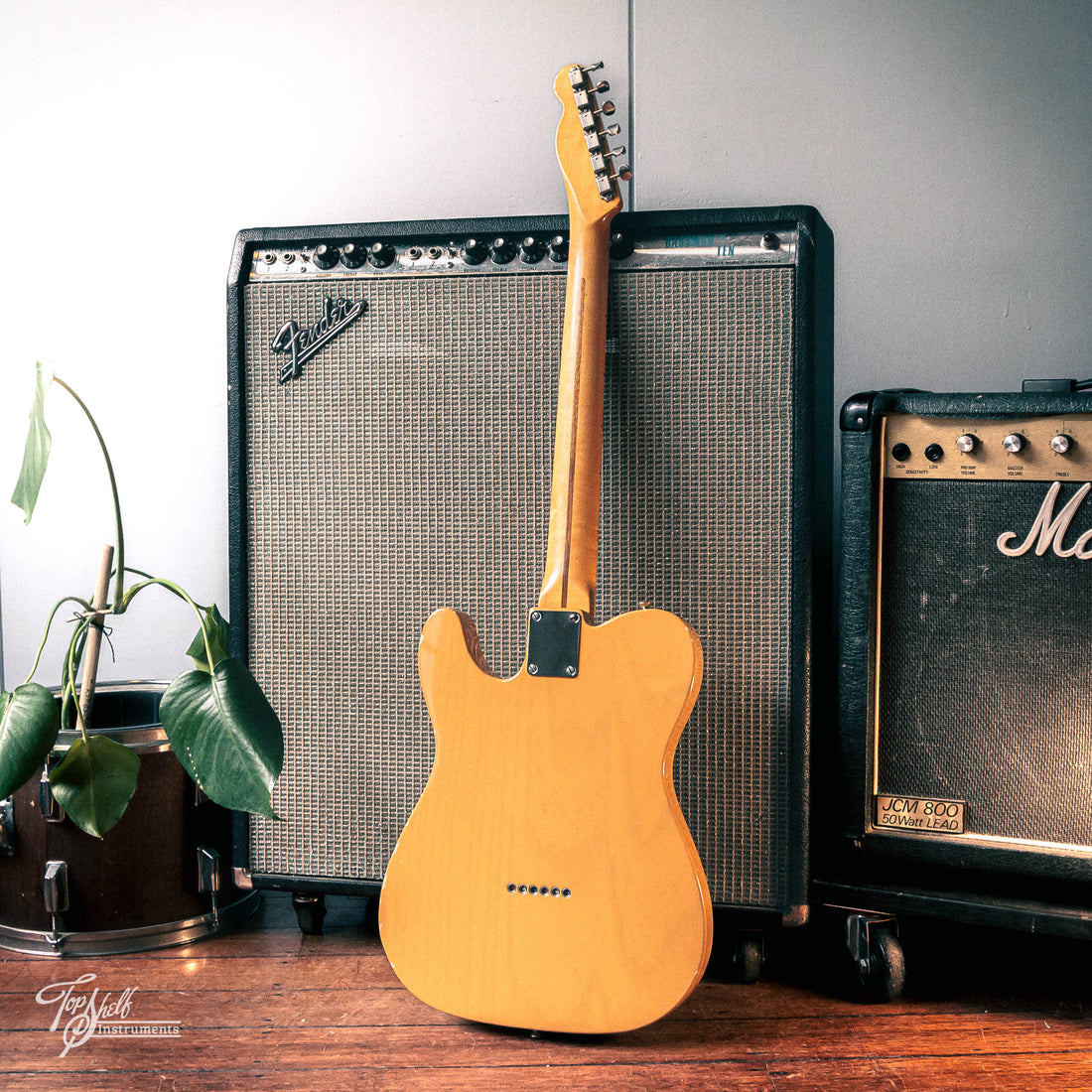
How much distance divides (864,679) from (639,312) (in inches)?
17.4

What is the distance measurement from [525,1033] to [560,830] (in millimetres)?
196

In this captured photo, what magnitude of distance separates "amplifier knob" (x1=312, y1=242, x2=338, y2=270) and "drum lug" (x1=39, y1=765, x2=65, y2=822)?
63 cm

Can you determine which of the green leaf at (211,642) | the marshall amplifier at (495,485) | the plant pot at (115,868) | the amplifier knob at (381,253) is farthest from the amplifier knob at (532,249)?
the plant pot at (115,868)

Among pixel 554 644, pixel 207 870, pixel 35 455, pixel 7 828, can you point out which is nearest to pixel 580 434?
pixel 554 644

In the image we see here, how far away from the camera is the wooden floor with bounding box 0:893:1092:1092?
0.80m

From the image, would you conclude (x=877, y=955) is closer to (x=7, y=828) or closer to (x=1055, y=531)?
(x=1055, y=531)

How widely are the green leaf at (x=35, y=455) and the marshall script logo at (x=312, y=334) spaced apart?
0.79ft

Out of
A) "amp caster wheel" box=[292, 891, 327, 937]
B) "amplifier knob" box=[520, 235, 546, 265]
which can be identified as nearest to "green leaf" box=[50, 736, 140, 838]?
"amp caster wheel" box=[292, 891, 327, 937]

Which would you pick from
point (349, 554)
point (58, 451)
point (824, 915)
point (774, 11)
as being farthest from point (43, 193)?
point (824, 915)

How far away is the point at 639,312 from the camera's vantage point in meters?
1.01

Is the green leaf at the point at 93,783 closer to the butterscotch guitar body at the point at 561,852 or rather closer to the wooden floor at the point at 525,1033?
the wooden floor at the point at 525,1033

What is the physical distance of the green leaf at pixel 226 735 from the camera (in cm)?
87

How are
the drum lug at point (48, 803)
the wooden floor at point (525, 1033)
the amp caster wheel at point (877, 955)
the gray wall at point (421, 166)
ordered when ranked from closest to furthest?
the wooden floor at point (525, 1033)
the amp caster wheel at point (877, 955)
the drum lug at point (48, 803)
the gray wall at point (421, 166)

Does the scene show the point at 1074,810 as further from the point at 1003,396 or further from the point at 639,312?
the point at 639,312
